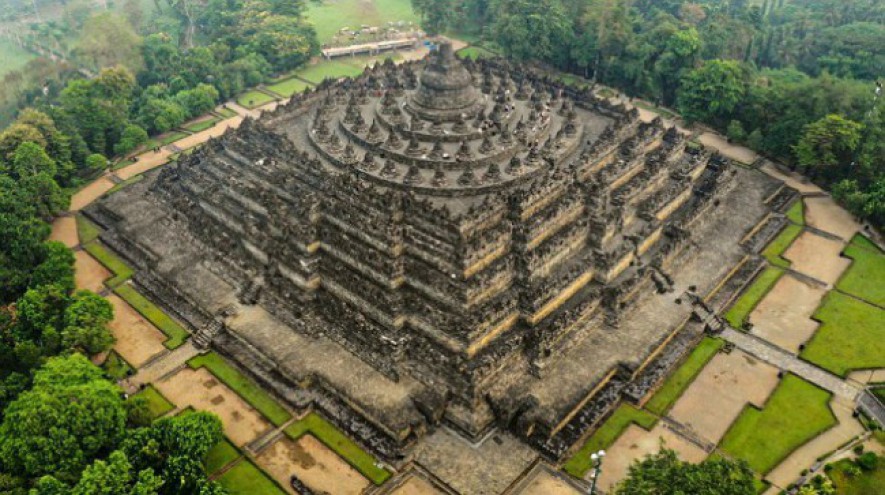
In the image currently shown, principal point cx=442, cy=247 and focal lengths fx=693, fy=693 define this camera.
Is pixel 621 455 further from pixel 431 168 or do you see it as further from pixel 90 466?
pixel 90 466

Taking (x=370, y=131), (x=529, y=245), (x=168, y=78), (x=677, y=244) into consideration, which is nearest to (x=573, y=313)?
(x=529, y=245)

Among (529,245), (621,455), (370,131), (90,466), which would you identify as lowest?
(621,455)

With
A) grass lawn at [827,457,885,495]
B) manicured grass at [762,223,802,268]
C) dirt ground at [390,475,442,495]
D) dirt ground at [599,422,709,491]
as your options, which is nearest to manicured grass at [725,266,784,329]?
manicured grass at [762,223,802,268]

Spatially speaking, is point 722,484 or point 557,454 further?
point 557,454

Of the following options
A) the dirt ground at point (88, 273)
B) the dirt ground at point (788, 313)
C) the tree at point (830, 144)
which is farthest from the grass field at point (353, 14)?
the dirt ground at point (788, 313)

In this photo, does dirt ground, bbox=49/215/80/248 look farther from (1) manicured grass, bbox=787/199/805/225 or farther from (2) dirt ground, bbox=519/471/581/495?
(1) manicured grass, bbox=787/199/805/225
